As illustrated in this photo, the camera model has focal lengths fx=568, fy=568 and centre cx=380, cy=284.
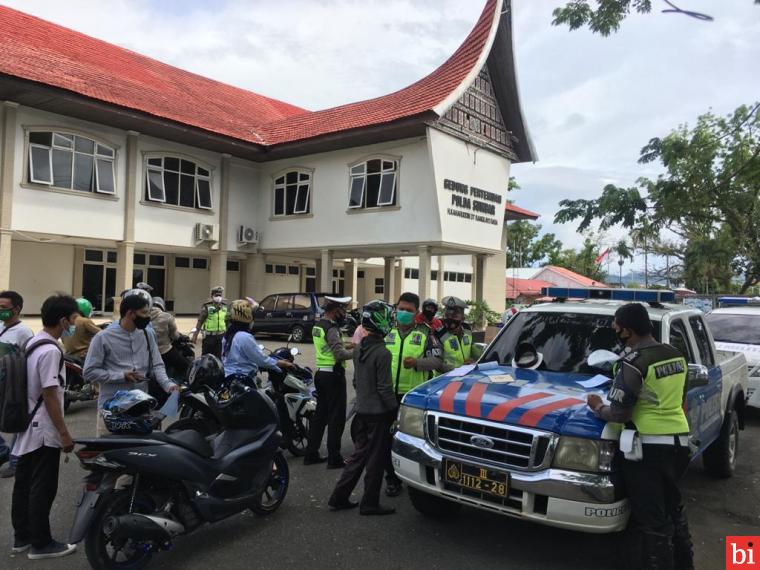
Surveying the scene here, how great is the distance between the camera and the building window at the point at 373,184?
18.9m

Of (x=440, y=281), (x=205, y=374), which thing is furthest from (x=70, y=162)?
(x=440, y=281)

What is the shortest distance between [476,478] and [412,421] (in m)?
0.64

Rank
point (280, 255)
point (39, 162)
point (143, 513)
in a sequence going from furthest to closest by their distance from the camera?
1. point (280, 255)
2. point (39, 162)
3. point (143, 513)

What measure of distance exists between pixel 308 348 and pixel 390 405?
11783 mm

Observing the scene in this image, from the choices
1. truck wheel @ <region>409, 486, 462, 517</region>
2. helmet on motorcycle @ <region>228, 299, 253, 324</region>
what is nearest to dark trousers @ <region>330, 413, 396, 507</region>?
truck wheel @ <region>409, 486, 462, 517</region>

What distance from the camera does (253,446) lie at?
4121 mm

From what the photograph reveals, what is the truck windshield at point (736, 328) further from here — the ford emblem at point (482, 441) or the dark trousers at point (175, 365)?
the dark trousers at point (175, 365)

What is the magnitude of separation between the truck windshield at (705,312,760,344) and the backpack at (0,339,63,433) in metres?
9.22

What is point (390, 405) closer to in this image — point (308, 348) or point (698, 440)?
point (698, 440)

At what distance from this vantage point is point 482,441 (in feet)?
11.8

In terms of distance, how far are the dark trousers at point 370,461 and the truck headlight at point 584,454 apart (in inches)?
57.7

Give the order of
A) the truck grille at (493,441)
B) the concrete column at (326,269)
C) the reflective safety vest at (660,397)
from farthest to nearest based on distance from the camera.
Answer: the concrete column at (326,269) → the truck grille at (493,441) → the reflective safety vest at (660,397)

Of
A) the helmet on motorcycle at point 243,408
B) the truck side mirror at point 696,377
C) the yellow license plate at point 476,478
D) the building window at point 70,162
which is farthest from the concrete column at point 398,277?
the yellow license plate at point 476,478

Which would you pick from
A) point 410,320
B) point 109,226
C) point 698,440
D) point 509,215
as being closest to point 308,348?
point 109,226
